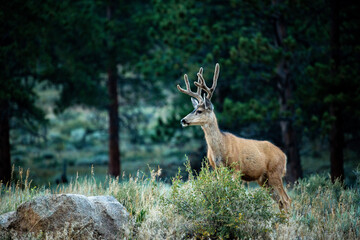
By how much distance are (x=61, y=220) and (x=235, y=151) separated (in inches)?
151

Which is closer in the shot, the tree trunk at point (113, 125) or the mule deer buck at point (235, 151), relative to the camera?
the mule deer buck at point (235, 151)

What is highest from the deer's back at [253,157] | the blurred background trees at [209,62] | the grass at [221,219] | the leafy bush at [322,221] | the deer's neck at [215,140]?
the blurred background trees at [209,62]

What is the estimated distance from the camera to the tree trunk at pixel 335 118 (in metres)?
12.2

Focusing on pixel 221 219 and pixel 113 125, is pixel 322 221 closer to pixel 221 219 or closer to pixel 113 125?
pixel 221 219

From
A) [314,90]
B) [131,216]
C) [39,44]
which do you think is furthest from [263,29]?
[131,216]

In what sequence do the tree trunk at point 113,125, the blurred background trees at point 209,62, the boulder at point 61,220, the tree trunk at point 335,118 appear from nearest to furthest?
the boulder at point 61,220
the tree trunk at point 335,118
the blurred background trees at point 209,62
the tree trunk at point 113,125

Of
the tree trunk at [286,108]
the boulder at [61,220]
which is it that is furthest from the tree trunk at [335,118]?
the boulder at [61,220]

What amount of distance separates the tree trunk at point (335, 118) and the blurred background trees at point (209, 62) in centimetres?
3

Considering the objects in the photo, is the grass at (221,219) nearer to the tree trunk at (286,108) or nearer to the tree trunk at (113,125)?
the tree trunk at (286,108)

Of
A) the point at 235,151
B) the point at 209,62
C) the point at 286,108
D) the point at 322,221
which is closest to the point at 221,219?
the point at 322,221

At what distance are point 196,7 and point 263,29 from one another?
2943 mm

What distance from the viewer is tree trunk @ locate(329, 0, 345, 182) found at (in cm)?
1223

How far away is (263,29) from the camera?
15930 millimetres

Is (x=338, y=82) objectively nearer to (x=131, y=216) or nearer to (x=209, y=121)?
(x=209, y=121)
